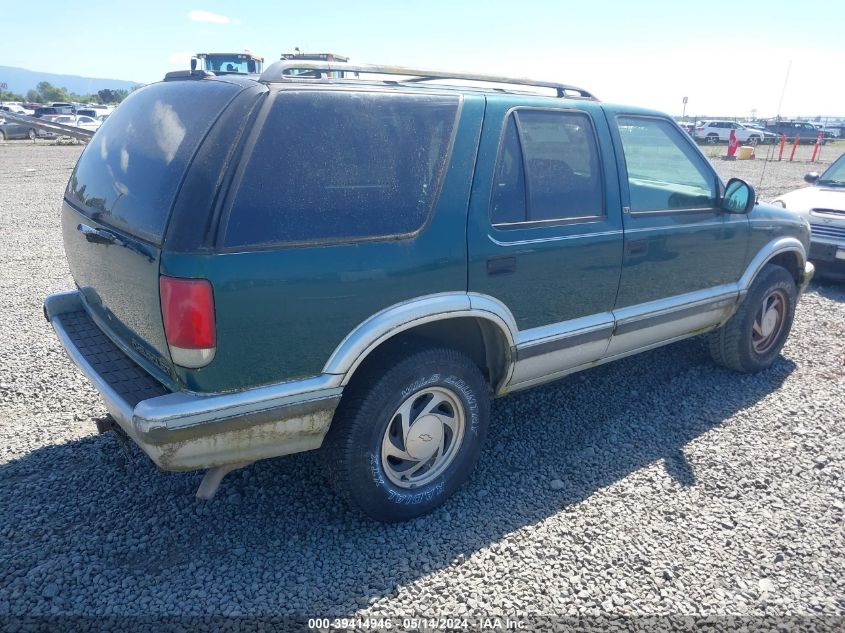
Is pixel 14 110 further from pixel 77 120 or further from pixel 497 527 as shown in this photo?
pixel 497 527

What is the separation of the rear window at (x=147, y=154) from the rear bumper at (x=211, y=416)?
2.07 feet

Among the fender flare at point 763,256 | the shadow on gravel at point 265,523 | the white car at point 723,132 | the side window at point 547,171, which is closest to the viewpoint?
the shadow on gravel at point 265,523

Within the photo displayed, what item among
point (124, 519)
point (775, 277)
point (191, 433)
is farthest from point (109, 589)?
point (775, 277)

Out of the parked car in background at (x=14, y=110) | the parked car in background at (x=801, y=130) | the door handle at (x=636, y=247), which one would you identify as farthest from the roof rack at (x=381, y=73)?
the parked car in background at (x=801, y=130)

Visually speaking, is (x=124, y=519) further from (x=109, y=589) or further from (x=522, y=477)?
(x=522, y=477)

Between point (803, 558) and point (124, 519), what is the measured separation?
3.16 m

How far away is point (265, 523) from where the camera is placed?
293 cm

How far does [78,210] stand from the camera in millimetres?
3027

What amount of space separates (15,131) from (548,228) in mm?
32285

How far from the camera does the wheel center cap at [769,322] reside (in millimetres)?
4714

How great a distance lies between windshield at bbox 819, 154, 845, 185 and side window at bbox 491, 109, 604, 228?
6.32m

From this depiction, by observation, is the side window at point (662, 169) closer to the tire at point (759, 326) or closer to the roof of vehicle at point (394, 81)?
the roof of vehicle at point (394, 81)

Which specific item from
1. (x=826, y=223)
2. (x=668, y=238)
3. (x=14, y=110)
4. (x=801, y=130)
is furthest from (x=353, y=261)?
(x=801, y=130)

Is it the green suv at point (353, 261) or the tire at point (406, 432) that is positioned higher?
the green suv at point (353, 261)
